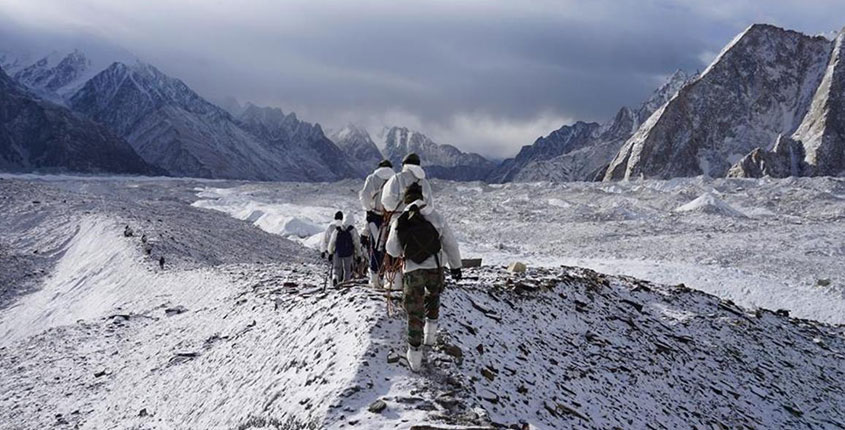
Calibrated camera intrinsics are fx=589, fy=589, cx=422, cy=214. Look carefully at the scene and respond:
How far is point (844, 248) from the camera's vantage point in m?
36.0

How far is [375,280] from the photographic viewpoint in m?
11.5

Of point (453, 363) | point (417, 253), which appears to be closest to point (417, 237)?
point (417, 253)

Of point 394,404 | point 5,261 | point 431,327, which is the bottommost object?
point 5,261

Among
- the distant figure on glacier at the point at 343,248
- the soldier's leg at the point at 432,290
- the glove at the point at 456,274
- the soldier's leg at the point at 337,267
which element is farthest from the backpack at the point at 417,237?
the soldier's leg at the point at 337,267

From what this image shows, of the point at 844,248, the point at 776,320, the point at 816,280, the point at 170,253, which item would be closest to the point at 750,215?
the point at 844,248

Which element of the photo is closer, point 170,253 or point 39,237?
point 170,253

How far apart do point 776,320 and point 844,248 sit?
23283 millimetres

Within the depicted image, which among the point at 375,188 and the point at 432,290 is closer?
the point at 432,290

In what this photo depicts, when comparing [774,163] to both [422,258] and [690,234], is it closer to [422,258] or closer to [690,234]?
[690,234]

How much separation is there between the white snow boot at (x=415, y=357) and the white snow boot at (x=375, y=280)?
11.1ft

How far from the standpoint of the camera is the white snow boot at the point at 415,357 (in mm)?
Answer: 7785

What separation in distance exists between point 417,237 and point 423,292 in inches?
30.9

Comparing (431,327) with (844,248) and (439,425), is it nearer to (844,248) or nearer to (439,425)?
(439,425)

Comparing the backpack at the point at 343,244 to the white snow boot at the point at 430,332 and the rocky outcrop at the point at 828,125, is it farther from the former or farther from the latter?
the rocky outcrop at the point at 828,125
